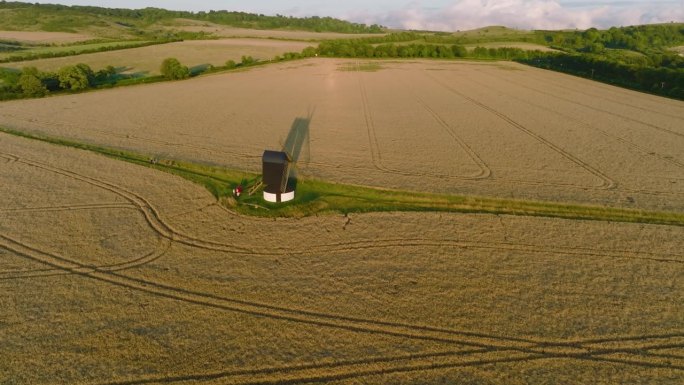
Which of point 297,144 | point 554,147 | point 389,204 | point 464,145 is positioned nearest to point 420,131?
point 464,145

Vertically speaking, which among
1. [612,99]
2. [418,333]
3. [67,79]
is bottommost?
[418,333]

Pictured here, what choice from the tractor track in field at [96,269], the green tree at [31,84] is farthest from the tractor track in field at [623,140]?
the green tree at [31,84]

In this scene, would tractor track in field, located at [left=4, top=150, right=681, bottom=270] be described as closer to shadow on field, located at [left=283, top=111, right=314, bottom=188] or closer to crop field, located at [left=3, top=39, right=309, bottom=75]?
shadow on field, located at [left=283, top=111, right=314, bottom=188]

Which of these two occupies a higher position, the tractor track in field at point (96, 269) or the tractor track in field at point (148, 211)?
the tractor track in field at point (148, 211)

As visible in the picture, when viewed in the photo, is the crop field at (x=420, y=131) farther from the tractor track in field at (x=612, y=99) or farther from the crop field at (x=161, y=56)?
the crop field at (x=161, y=56)

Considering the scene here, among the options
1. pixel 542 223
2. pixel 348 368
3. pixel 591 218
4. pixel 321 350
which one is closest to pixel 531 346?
pixel 348 368

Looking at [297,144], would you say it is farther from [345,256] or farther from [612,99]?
[612,99]

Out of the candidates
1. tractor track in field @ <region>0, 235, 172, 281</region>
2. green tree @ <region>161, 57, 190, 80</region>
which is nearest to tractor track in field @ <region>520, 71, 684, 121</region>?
tractor track in field @ <region>0, 235, 172, 281</region>
